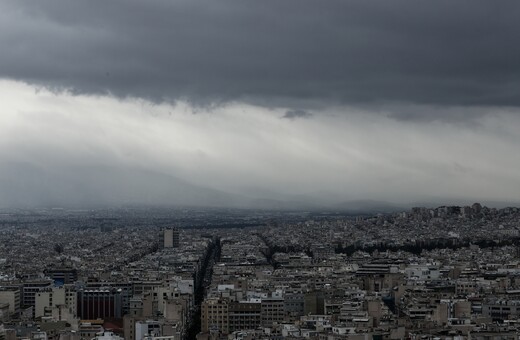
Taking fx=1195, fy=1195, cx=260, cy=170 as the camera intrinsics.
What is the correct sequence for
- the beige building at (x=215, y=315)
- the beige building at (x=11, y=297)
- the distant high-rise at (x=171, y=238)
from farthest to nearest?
the distant high-rise at (x=171, y=238), the beige building at (x=11, y=297), the beige building at (x=215, y=315)


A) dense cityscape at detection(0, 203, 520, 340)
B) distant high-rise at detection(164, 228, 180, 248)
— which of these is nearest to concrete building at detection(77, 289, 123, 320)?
dense cityscape at detection(0, 203, 520, 340)

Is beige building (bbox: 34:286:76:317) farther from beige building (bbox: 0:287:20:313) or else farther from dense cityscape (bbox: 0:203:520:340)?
beige building (bbox: 0:287:20:313)

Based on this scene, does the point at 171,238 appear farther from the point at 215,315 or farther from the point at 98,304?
the point at 215,315

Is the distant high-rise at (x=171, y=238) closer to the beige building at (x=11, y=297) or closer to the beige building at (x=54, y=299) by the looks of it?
the beige building at (x=11, y=297)

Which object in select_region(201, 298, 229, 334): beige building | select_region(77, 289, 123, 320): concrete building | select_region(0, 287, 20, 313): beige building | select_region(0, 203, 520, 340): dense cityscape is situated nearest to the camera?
select_region(0, 203, 520, 340): dense cityscape

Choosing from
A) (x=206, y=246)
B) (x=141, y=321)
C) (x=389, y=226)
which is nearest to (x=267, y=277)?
(x=141, y=321)

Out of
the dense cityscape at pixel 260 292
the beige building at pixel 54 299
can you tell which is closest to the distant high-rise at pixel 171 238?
the dense cityscape at pixel 260 292

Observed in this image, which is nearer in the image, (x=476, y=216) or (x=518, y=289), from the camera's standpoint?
(x=518, y=289)

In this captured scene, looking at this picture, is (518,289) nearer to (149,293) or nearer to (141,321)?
(149,293)

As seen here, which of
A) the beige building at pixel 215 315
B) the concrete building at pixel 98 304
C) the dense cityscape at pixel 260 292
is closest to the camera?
the dense cityscape at pixel 260 292
